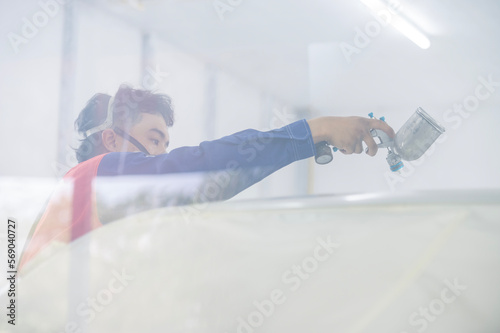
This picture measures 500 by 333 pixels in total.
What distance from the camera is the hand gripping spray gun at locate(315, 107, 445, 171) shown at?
100 cm

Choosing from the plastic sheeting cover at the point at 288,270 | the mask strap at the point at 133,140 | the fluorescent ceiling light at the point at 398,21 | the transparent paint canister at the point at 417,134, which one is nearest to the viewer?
the plastic sheeting cover at the point at 288,270

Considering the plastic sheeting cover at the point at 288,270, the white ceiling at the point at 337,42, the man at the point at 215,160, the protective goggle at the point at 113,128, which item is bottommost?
the plastic sheeting cover at the point at 288,270

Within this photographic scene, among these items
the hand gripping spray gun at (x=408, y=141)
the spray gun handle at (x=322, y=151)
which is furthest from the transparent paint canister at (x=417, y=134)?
the spray gun handle at (x=322, y=151)

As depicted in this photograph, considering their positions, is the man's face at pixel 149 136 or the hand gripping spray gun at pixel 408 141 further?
the man's face at pixel 149 136

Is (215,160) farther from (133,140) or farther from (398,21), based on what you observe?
(398,21)

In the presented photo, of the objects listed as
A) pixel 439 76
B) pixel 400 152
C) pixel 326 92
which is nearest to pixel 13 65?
pixel 326 92

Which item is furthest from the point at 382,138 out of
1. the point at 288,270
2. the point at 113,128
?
the point at 113,128

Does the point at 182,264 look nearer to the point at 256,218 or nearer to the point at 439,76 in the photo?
the point at 256,218

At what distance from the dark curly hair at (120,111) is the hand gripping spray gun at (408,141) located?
0.53 meters

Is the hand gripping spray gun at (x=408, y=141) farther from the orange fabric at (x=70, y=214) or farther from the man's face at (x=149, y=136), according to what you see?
the orange fabric at (x=70, y=214)

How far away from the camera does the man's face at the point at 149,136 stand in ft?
4.10

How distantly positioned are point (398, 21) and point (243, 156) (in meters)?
0.73

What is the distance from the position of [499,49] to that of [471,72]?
11 centimetres

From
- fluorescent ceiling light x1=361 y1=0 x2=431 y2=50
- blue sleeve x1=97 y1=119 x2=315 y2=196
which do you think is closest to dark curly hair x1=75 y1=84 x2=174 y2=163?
blue sleeve x1=97 y1=119 x2=315 y2=196
